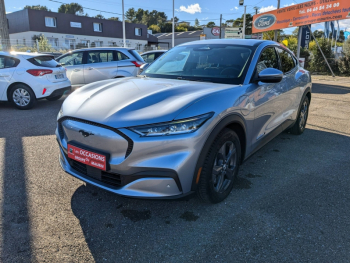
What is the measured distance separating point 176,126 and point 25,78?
6458 mm

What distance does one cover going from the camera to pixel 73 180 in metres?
3.35

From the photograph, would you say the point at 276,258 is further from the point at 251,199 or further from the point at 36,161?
the point at 36,161

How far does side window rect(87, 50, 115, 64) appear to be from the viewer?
360 inches

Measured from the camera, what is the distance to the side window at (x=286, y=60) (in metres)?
4.28

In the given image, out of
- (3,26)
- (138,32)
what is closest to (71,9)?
(138,32)

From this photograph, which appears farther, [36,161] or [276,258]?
[36,161]

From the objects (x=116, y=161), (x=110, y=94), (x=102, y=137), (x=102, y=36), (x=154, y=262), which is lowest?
(x=154, y=262)

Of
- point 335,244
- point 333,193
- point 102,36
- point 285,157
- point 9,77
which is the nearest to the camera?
point 335,244

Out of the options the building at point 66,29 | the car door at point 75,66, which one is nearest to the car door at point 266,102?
the car door at point 75,66

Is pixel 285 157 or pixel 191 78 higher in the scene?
pixel 191 78

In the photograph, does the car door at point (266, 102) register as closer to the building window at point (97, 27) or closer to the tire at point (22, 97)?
the tire at point (22, 97)

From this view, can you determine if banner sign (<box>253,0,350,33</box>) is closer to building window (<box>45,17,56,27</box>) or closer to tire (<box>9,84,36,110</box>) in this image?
tire (<box>9,84,36,110</box>)

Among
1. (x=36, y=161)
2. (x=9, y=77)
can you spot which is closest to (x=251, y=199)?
(x=36, y=161)

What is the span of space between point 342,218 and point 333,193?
53cm
